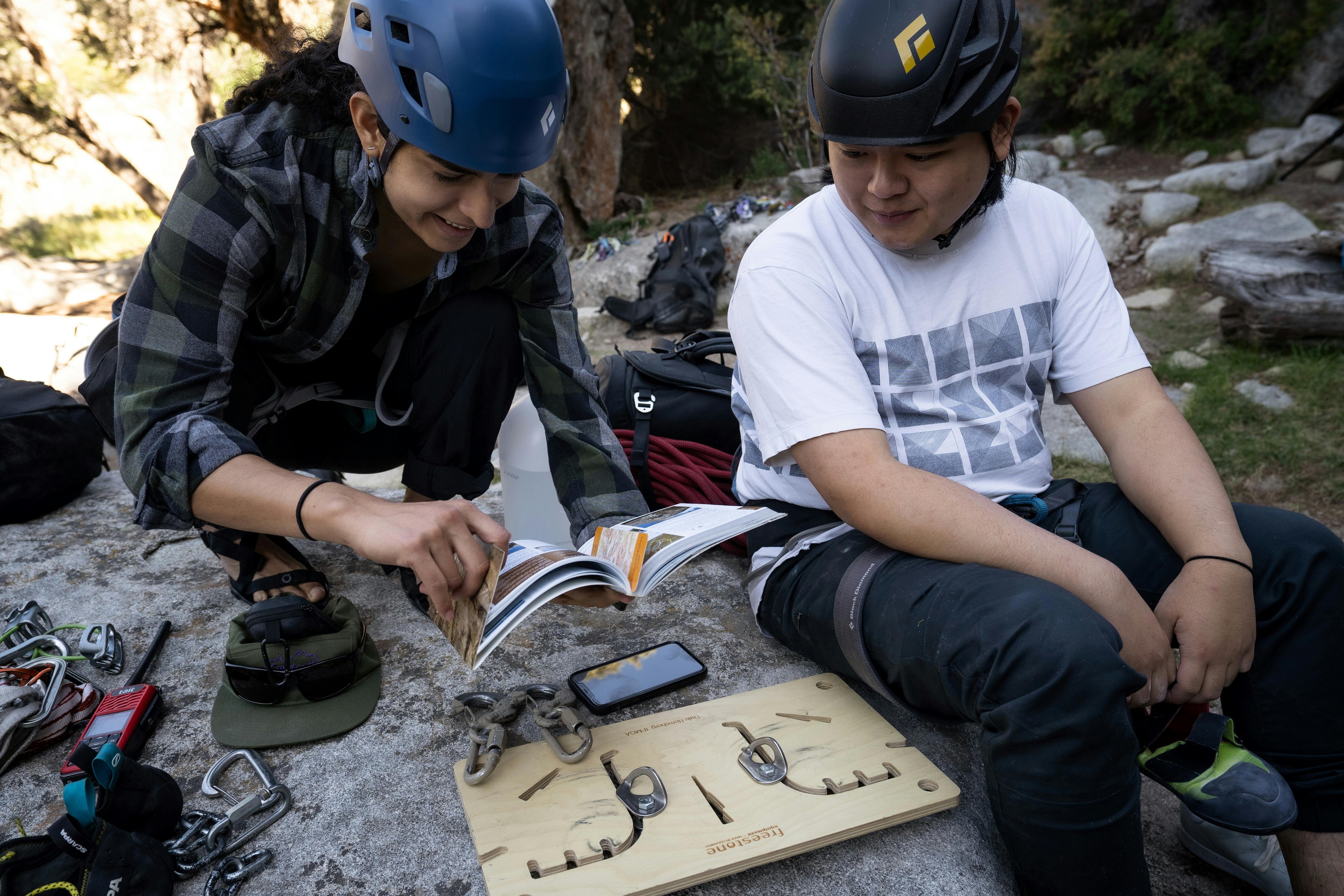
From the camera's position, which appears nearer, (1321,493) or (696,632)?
(696,632)

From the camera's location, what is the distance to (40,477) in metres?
2.91

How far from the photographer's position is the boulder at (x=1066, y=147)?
9141 millimetres

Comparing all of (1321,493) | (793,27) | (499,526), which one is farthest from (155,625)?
(793,27)

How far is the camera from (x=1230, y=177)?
7.20 metres

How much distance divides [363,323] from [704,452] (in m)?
1.15

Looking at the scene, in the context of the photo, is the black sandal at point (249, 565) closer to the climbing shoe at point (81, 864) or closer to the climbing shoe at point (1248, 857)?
the climbing shoe at point (81, 864)

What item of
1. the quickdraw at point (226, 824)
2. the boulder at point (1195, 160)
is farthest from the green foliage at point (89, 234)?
the boulder at point (1195, 160)

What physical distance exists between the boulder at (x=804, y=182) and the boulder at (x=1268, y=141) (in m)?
4.22

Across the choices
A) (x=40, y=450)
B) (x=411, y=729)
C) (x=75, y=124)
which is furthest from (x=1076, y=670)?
(x=75, y=124)

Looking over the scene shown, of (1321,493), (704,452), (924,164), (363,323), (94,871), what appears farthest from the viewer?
(1321,493)

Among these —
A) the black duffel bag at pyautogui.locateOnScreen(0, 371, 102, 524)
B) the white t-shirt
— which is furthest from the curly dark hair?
the black duffel bag at pyautogui.locateOnScreen(0, 371, 102, 524)

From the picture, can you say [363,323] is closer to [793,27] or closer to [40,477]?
[40,477]

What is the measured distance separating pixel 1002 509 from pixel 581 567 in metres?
0.82

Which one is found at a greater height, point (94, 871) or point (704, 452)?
point (704, 452)
